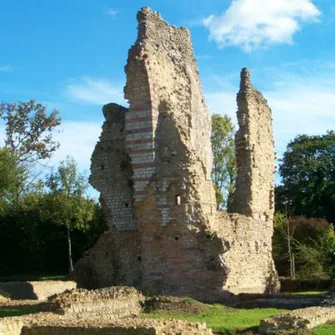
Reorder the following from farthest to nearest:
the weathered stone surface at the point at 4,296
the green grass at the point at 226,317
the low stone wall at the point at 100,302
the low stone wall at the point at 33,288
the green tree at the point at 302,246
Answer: the green tree at the point at 302,246 → the low stone wall at the point at 33,288 → the weathered stone surface at the point at 4,296 → the low stone wall at the point at 100,302 → the green grass at the point at 226,317

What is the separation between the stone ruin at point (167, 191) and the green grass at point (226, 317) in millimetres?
2624

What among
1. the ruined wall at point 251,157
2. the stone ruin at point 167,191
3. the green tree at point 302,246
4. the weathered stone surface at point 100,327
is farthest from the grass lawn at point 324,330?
the green tree at point 302,246

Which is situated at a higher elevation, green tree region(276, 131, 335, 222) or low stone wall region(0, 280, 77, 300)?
green tree region(276, 131, 335, 222)

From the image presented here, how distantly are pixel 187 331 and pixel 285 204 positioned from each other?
38.5 m

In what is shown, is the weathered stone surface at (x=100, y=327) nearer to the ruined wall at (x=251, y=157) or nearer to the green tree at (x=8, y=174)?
the ruined wall at (x=251, y=157)

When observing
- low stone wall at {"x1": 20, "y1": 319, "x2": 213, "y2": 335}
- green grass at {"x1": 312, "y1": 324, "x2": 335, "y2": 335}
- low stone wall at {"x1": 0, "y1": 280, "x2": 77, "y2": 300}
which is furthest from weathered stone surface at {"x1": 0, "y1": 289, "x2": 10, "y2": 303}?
green grass at {"x1": 312, "y1": 324, "x2": 335, "y2": 335}

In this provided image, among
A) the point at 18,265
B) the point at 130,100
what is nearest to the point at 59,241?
the point at 18,265

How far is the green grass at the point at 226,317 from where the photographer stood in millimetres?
15027

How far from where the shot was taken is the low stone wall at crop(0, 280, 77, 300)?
2442 cm

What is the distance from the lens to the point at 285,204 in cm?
4947

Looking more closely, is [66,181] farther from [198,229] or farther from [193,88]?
[198,229]

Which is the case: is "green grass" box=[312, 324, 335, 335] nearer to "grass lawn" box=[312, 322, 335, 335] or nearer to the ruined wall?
"grass lawn" box=[312, 322, 335, 335]

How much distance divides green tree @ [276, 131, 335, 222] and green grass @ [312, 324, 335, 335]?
31.6m

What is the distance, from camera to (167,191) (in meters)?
21.7
